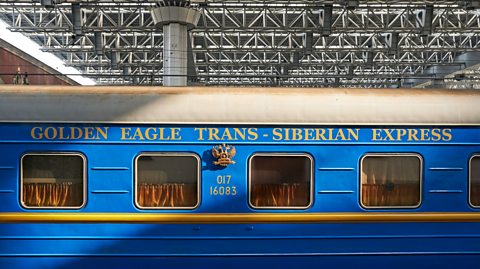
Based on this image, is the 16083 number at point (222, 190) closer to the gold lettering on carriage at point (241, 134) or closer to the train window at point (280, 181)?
the train window at point (280, 181)

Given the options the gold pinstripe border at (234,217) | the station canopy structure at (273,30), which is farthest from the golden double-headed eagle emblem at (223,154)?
the station canopy structure at (273,30)

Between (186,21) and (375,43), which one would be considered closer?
(186,21)

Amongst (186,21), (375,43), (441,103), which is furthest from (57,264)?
(375,43)

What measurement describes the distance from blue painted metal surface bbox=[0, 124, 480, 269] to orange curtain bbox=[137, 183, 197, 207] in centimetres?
13

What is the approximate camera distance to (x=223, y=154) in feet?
18.8

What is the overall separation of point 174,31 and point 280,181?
12026mm

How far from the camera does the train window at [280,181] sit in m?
5.82

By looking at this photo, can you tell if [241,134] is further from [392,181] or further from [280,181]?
[392,181]

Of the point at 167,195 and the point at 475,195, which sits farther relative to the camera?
the point at 475,195

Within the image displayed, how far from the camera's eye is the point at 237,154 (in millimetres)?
5793

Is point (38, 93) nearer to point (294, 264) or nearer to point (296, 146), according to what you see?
point (296, 146)

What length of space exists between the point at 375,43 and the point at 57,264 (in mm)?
28710

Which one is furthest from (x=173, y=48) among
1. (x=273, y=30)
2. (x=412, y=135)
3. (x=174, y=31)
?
(x=412, y=135)

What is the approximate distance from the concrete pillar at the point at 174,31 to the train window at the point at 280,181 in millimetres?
11184
